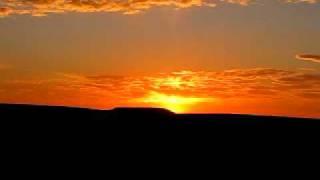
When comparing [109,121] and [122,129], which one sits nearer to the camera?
[122,129]

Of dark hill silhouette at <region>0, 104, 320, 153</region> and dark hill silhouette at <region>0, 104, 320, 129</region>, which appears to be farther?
dark hill silhouette at <region>0, 104, 320, 129</region>

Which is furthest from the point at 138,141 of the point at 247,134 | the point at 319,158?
the point at 319,158

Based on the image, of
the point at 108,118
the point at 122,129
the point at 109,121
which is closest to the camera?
the point at 122,129

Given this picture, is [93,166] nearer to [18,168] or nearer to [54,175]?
[54,175]

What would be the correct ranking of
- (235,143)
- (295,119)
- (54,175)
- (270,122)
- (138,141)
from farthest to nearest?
(295,119) < (270,122) < (235,143) < (138,141) < (54,175)

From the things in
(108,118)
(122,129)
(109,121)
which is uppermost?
(108,118)

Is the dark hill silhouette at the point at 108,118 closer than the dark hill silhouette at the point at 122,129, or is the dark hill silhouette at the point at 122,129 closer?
the dark hill silhouette at the point at 122,129

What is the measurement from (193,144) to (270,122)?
3.17m

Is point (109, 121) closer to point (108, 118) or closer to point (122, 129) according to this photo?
point (108, 118)

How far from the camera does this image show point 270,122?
49.1ft

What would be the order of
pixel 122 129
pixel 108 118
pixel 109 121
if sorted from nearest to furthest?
pixel 122 129
pixel 109 121
pixel 108 118

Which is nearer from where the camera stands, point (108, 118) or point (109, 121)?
point (109, 121)

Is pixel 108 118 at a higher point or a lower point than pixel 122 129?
higher

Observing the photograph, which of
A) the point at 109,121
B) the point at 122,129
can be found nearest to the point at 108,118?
the point at 109,121
